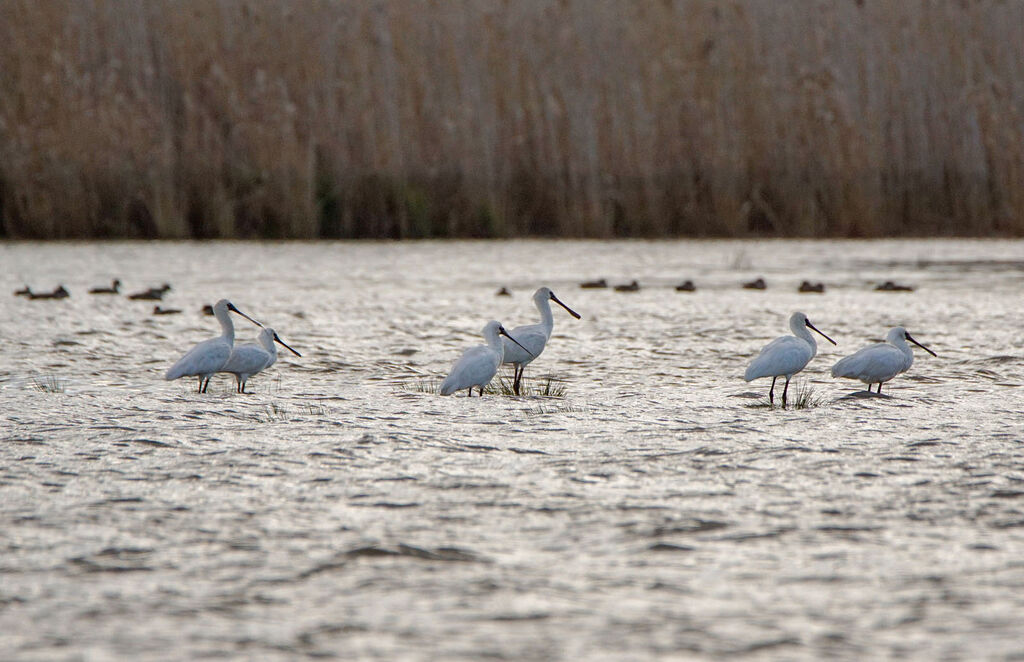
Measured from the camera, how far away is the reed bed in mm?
24422

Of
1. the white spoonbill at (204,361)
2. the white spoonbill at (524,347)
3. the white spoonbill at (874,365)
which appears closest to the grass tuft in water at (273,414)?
the white spoonbill at (204,361)

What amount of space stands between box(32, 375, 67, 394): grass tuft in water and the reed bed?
49.9 ft

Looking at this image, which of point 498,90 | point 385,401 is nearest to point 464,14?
point 498,90

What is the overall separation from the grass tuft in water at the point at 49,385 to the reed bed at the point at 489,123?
49.9ft

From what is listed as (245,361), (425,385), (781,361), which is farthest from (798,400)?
(245,361)

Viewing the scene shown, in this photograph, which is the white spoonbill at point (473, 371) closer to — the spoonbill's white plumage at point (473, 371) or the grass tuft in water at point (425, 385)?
the spoonbill's white plumage at point (473, 371)

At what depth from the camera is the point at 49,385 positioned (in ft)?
28.7

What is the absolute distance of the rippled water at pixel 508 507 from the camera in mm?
4008

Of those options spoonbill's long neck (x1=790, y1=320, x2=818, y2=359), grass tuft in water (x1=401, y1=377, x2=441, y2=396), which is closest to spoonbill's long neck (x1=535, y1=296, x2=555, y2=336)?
grass tuft in water (x1=401, y1=377, x2=441, y2=396)

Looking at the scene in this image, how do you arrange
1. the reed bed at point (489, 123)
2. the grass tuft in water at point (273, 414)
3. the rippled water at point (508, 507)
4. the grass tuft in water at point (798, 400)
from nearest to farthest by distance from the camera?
1. the rippled water at point (508, 507)
2. the grass tuft in water at point (273, 414)
3. the grass tuft in water at point (798, 400)
4. the reed bed at point (489, 123)

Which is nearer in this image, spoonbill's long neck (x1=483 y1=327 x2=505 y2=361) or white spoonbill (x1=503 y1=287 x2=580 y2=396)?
spoonbill's long neck (x1=483 y1=327 x2=505 y2=361)

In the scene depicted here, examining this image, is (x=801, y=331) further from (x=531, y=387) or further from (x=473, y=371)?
(x=473, y=371)

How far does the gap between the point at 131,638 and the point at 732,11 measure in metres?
24.3

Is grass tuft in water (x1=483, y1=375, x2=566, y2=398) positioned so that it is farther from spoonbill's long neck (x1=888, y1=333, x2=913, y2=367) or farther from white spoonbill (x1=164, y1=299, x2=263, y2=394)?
spoonbill's long neck (x1=888, y1=333, x2=913, y2=367)
